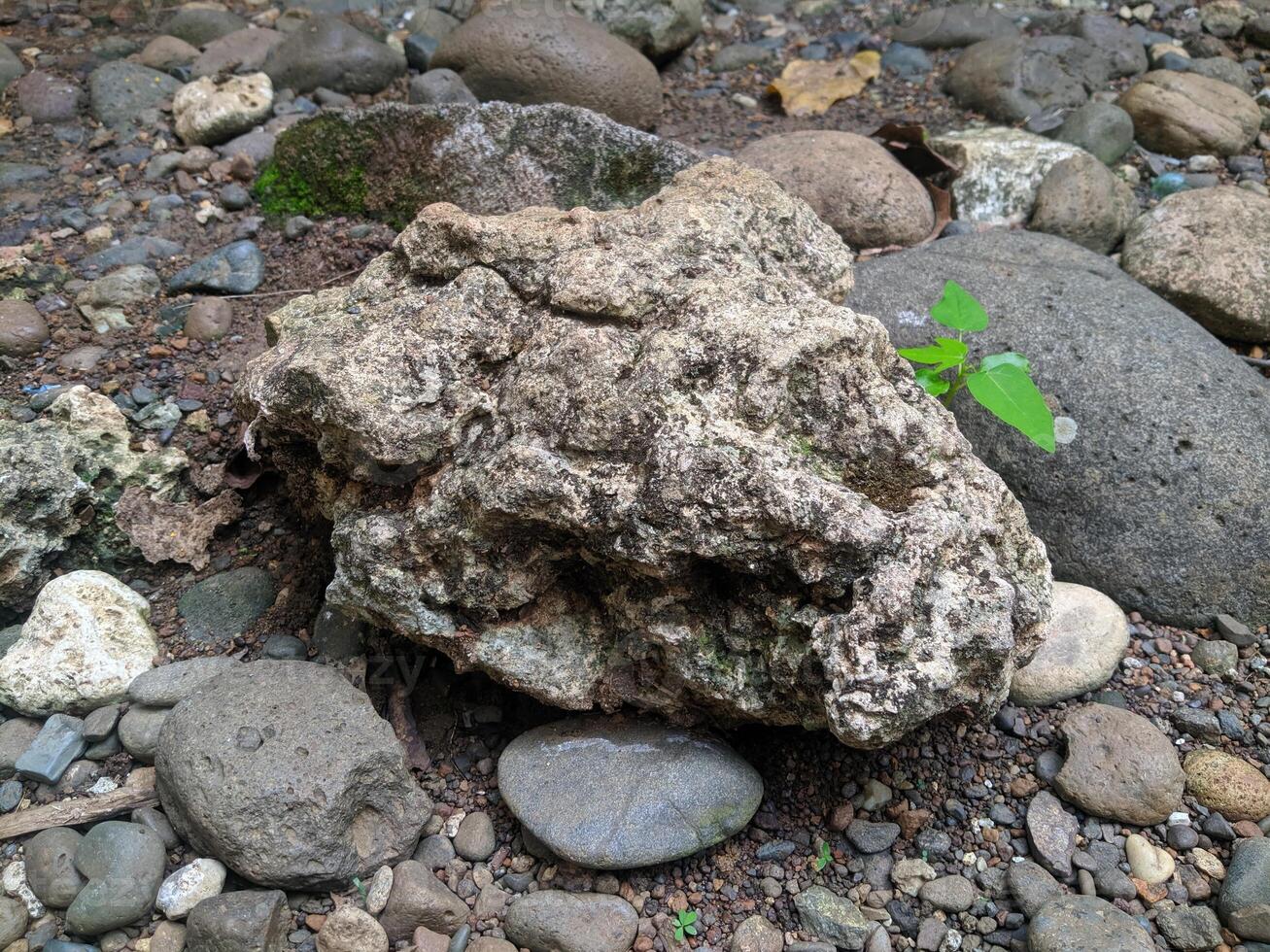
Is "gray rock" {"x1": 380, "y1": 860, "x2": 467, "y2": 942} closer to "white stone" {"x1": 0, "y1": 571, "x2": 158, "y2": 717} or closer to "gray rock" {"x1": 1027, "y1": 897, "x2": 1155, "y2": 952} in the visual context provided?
"white stone" {"x1": 0, "y1": 571, "x2": 158, "y2": 717}

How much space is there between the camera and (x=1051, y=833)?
2445mm

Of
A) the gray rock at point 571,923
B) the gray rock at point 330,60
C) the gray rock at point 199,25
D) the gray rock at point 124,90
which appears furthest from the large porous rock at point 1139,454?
the gray rock at point 199,25

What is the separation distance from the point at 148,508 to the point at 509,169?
1.88 m

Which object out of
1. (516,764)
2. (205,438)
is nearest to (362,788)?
(516,764)

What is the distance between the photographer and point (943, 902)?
7.62 feet

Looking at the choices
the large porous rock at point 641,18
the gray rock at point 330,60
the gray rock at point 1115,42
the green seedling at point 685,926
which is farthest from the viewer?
the large porous rock at point 641,18

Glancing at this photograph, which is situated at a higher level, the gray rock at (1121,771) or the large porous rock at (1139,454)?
the large porous rock at (1139,454)

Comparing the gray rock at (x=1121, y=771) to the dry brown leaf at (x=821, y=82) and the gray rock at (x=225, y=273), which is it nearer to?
the gray rock at (x=225, y=273)

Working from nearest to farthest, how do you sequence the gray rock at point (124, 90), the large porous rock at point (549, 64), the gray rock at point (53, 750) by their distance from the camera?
the gray rock at point (53, 750)
the gray rock at point (124, 90)
the large porous rock at point (549, 64)

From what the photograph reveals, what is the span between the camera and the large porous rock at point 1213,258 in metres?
3.77

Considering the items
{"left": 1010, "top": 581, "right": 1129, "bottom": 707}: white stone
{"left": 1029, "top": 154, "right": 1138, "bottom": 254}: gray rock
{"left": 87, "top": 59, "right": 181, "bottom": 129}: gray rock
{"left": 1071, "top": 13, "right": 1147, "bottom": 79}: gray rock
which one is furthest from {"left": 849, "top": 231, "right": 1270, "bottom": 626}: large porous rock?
{"left": 87, "top": 59, "right": 181, "bottom": 129}: gray rock

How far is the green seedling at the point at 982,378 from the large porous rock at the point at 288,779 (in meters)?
1.67

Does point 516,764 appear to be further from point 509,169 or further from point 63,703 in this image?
point 509,169

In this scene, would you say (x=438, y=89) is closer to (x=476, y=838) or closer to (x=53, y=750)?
(x=53, y=750)
